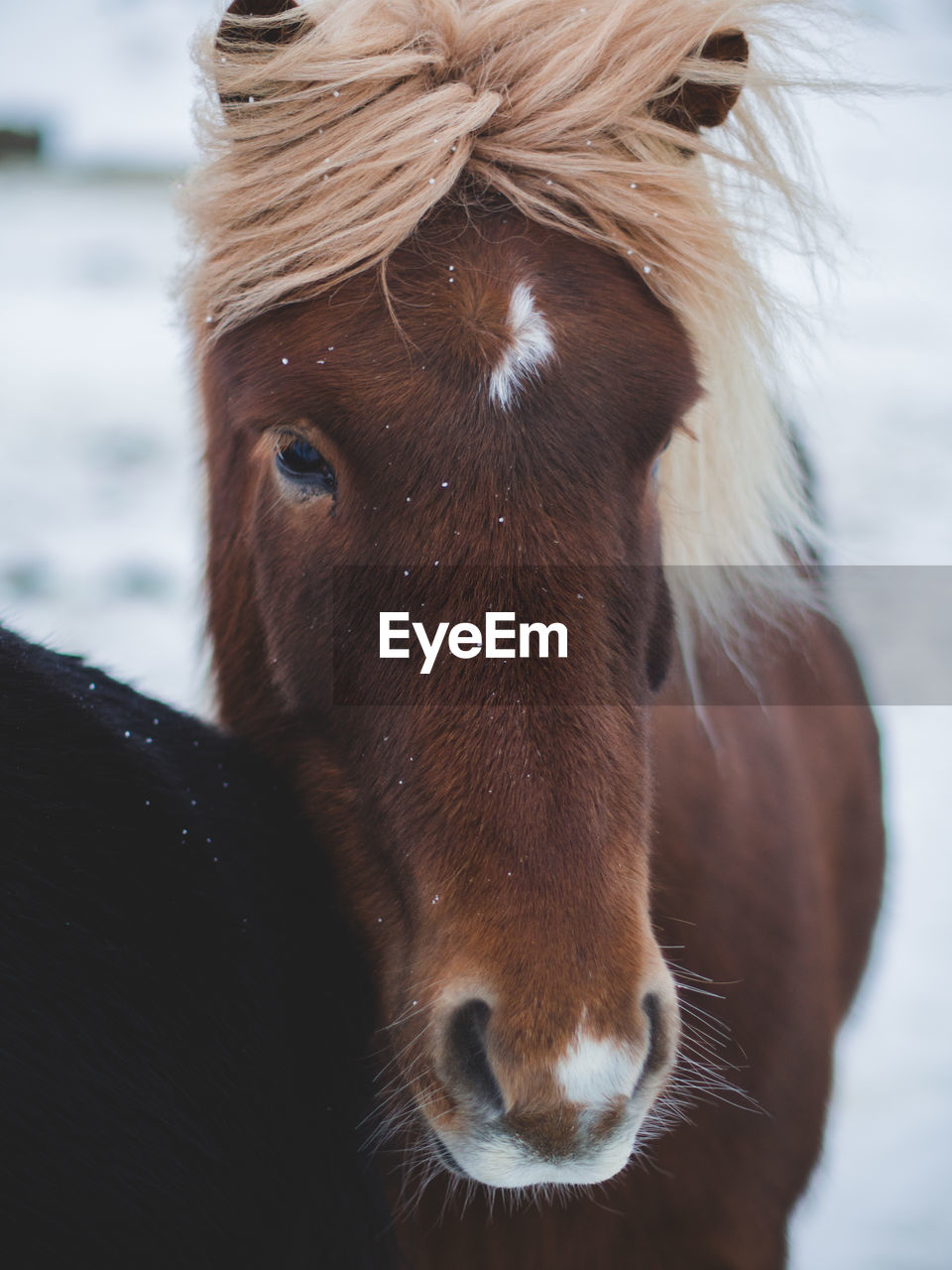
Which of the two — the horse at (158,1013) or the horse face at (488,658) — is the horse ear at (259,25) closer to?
the horse face at (488,658)

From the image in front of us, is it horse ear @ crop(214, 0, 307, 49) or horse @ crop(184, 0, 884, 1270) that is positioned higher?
horse ear @ crop(214, 0, 307, 49)

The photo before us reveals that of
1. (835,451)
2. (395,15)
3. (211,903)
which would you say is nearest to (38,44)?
(835,451)

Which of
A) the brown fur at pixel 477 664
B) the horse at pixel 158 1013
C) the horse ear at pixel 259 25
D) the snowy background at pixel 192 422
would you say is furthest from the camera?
the snowy background at pixel 192 422

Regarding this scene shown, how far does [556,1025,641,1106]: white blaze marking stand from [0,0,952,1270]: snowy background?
1.16 m

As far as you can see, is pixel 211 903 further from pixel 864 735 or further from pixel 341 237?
pixel 864 735

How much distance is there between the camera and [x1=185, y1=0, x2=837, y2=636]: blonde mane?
1195 millimetres

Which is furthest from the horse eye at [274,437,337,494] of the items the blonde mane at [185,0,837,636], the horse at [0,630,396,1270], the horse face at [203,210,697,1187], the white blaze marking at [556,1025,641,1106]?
the white blaze marking at [556,1025,641,1106]

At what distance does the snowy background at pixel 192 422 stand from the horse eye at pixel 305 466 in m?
0.63

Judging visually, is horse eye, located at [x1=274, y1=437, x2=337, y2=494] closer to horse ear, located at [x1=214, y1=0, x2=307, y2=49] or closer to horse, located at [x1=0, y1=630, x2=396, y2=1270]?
horse, located at [x1=0, y1=630, x2=396, y2=1270]

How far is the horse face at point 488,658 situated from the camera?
3.17 ft

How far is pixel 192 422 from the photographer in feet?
6.28

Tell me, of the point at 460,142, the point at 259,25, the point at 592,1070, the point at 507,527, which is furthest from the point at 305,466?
the point at 592,1070

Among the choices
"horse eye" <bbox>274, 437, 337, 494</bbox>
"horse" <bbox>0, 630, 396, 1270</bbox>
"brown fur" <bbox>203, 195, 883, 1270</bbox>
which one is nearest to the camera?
"horse" <bbox>0, 630, 396, 1270</bbox>

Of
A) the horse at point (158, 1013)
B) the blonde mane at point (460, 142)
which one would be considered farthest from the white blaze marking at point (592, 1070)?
the blonde mane at point (460, 142)
